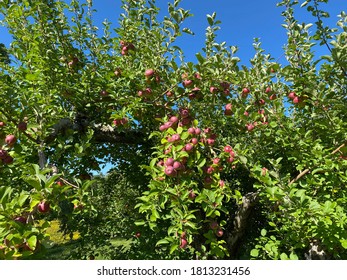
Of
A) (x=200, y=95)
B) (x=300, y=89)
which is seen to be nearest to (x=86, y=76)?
(x=200, y=95)

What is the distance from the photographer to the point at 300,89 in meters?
3.29

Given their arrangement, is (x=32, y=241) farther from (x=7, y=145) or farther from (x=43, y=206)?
(x=7, y=145)

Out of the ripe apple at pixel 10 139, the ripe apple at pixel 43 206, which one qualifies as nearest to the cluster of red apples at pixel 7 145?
the ripe apple at pixel 10 139

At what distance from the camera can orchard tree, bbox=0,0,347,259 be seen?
246 cm

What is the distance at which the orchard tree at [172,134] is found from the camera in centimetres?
246

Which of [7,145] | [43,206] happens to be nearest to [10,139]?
[7,145]

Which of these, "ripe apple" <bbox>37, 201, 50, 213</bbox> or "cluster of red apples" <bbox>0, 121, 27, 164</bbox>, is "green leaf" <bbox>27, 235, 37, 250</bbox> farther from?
"cluster of red apples" <bbox>0, 121, 27, 164</bbox>

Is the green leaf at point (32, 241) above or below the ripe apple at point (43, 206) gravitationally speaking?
below

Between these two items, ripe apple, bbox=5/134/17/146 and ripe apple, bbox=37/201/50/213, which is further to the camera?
ripe apple, bbox=5/134/17/146

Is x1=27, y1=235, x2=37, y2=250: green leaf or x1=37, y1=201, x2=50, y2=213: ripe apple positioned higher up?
x1=37, y1=201, x2=50, y2=213: ripe apple

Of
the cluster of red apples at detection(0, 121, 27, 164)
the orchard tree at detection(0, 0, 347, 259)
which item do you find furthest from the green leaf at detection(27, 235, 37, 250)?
the cluster of red apples at detection(0, 121, 27, 164)

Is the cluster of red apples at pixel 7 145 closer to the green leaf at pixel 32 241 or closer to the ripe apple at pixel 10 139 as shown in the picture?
the ripe apple at pixel 10 139

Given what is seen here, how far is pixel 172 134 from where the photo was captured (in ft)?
9.36

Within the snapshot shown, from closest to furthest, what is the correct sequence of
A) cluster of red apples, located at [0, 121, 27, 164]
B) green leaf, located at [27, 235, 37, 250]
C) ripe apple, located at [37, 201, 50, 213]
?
green leaf, located at [27, 235, 37, 250], ripe apple, located at [37, 201, 50, 213], cluster of red apples, located at [0, 121, 27, 164]
